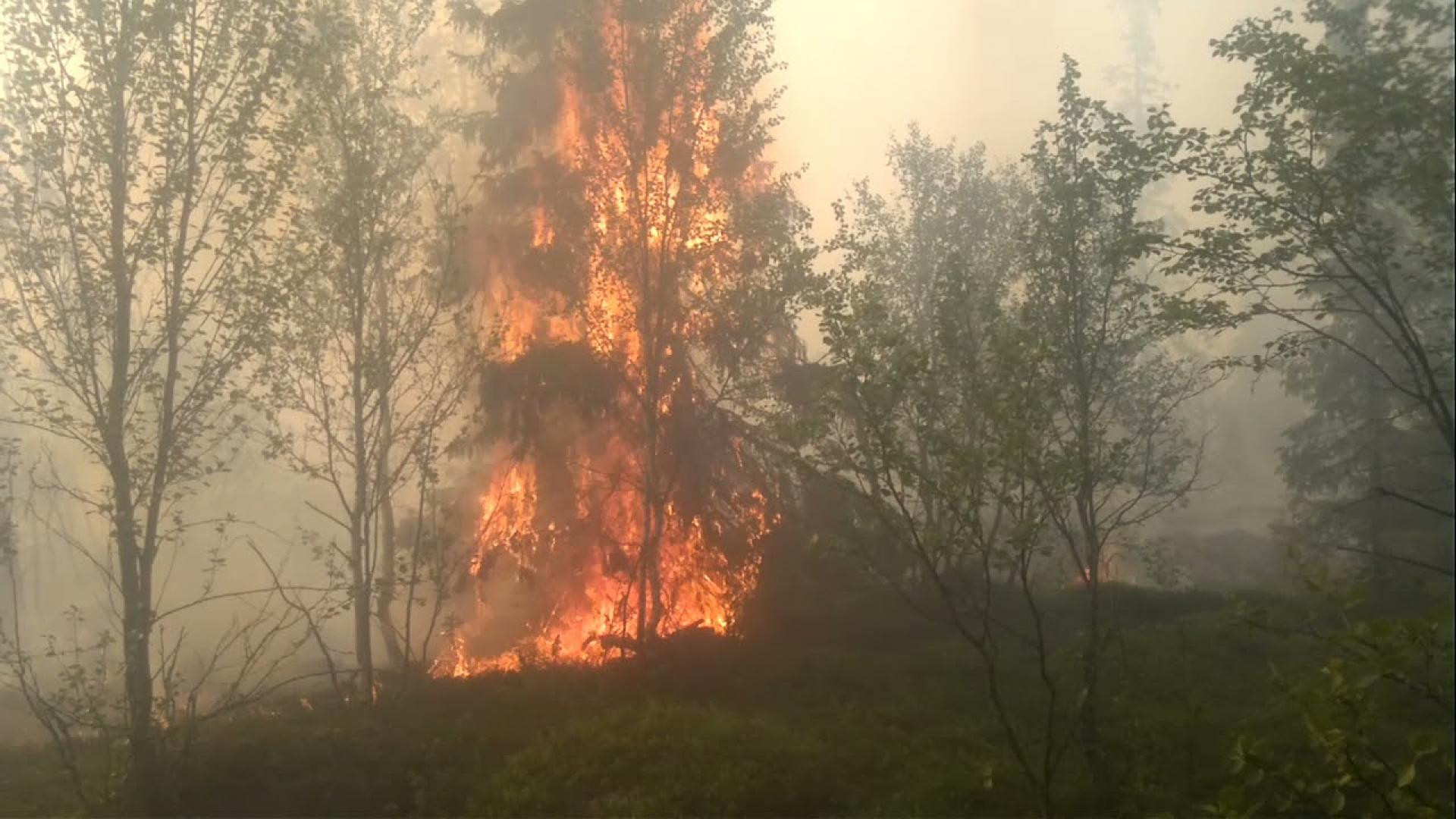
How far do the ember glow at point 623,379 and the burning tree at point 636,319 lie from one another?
5cm

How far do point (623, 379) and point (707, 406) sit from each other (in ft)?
6.49

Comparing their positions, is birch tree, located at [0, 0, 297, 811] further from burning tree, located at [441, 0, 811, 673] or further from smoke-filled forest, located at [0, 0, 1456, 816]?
burning tree, located at [441, 0, 811, 673]

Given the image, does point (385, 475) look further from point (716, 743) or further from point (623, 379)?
point (716, 743)

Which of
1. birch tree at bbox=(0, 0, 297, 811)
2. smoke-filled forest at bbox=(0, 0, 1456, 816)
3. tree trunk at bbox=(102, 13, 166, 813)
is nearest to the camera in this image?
smoke-filled forest at bbox=(0, 0, 1456, 816)

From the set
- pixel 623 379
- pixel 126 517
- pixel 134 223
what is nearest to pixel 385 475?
pixel 623 379

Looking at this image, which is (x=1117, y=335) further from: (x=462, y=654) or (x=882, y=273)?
(x=462, y=654)

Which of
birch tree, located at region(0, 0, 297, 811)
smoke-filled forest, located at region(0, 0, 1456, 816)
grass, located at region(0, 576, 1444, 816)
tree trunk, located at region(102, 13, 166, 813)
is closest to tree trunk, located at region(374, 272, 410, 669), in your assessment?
smoke-filled forest, located at region(0, 0, 1456, 816)

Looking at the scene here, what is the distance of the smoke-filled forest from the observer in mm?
8859

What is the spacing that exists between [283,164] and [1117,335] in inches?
471

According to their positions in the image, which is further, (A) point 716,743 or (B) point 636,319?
(B) point 636,319

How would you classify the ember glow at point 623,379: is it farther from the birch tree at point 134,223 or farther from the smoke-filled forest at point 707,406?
the birch tree at point 134,223

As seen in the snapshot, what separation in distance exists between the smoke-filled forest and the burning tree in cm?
10

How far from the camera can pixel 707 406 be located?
1986 centimetres

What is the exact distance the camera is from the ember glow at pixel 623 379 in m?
18.8
